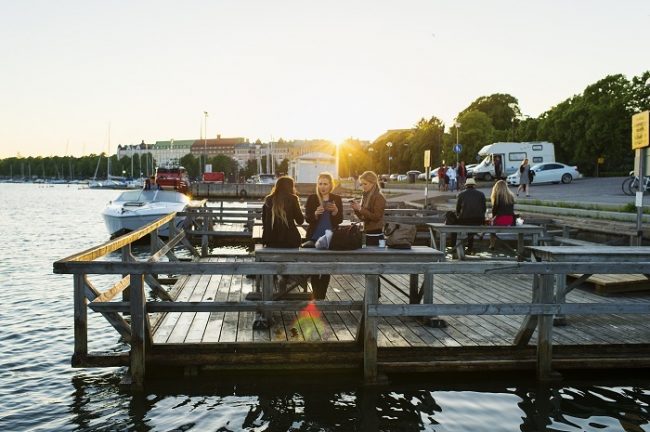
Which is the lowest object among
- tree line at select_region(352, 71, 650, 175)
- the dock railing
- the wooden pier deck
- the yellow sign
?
the wooden pier deck

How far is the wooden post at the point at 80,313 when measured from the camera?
643cm

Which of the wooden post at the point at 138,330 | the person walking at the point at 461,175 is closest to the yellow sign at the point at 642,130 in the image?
the wooden post at the point at 138,330

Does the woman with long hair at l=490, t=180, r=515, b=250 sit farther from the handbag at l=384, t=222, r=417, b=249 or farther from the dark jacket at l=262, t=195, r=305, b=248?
the dark jacket at l=262, t=195, r=305, b=248

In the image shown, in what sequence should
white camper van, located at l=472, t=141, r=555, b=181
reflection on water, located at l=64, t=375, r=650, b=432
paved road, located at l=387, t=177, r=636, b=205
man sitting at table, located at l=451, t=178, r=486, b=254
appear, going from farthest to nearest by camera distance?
white camper van, located at l=472, t=141, r=555, b=181 < paved road, located at l=387, t=177, r=636, b=205 < man sitting at table, located at l=451, t=178, r=486, b=254 < reflection on water, located at l=64, t=375, r=650, b=432

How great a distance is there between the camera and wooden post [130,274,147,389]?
21.5ft

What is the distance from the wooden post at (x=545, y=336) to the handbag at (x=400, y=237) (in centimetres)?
192

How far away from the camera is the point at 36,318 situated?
11750 millimetres

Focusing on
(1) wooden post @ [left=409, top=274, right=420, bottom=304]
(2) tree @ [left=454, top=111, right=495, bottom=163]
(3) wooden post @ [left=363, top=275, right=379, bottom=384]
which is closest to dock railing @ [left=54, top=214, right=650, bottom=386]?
(3) wooden post @ [left=363, top=275, right=379, bottom=384]

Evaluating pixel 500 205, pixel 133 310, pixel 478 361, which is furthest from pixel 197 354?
pixel 500 205

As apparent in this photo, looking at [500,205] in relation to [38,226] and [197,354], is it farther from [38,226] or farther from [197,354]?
[38,226]

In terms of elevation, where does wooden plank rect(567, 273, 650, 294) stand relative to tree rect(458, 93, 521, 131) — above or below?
below

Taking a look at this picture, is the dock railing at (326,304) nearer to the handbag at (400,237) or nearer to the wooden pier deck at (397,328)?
the wooden pier deck at (397,328)

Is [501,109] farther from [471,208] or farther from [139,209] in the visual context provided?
[471,208]

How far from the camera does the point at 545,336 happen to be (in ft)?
22.8
